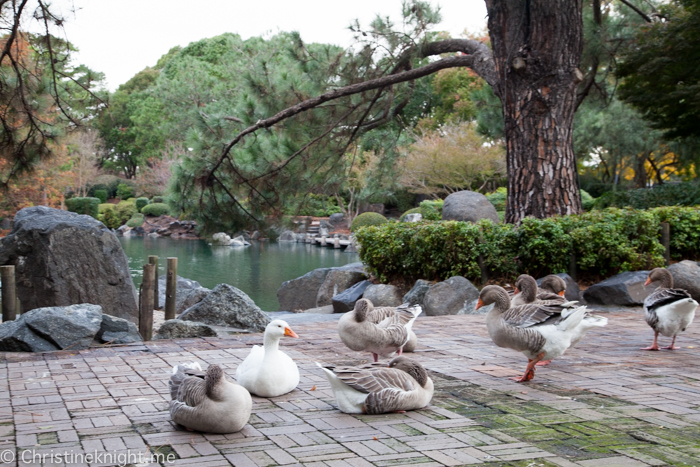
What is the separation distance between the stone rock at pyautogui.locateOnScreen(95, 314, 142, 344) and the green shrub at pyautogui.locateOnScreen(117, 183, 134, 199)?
49878 mm

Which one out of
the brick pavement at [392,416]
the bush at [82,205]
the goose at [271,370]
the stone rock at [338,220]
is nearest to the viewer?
the brick pavement at [392,416]

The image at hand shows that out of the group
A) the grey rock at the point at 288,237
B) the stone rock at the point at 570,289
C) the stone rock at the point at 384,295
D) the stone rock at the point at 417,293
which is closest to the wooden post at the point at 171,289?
the stone rock at the point at 384,295

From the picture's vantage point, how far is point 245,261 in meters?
28.1

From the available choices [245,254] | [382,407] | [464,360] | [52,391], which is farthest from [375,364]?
[245,254]

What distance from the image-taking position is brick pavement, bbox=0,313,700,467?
11.5 feet

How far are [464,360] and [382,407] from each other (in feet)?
6.76

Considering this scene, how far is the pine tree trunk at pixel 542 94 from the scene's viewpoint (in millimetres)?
11094

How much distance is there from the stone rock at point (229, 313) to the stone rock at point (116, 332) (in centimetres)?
113

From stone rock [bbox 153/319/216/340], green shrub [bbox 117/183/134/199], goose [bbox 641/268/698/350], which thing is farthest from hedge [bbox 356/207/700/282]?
green shrub [bbox 117/183/134/199]

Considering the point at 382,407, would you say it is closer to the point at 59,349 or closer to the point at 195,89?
the point at 59,349

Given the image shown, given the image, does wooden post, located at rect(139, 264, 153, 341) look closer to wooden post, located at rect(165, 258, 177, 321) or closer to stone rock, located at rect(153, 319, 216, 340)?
stone rock, located at rect(153, 319, 216, 340)

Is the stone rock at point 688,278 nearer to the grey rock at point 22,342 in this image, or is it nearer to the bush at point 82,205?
the grey rock at point 22,342

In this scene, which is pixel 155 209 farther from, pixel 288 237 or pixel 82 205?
pixel 288 237

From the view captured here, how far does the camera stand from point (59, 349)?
6477mm
